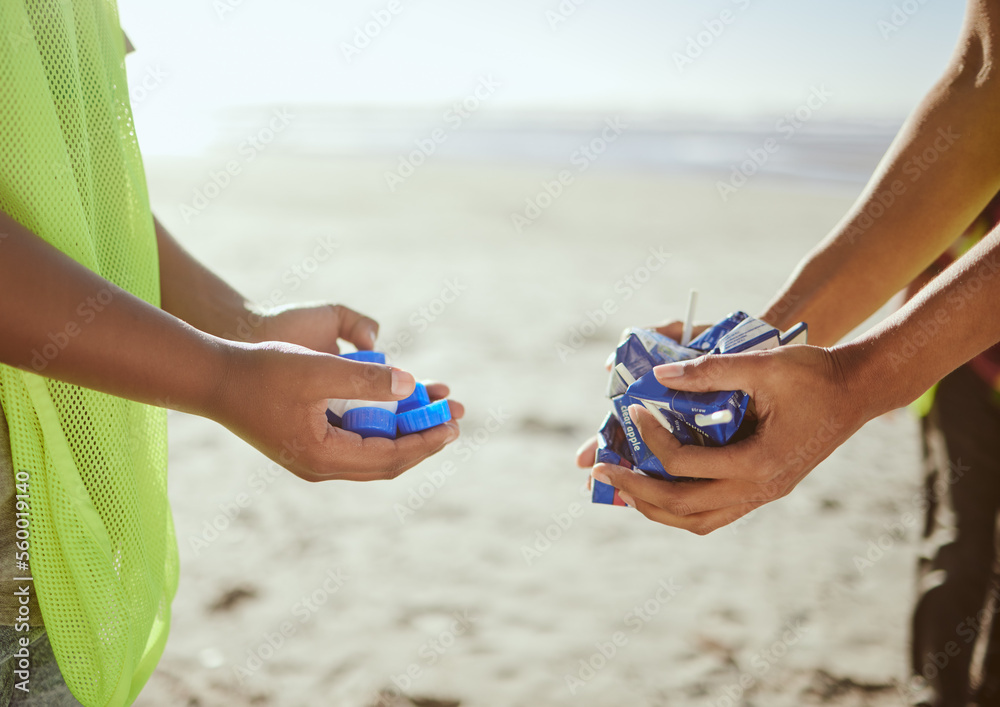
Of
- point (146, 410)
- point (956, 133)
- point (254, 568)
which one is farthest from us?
point (254, 568)

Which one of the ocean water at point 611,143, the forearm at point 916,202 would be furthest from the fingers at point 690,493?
the ocean water at point 611,143

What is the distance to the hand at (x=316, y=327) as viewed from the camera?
159 cm

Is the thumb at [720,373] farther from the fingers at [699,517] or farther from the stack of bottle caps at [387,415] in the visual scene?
the stack of bottle caps at [387,415]

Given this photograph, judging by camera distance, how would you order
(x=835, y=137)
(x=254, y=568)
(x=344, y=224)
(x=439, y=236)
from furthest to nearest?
(x=835, y=137), (x=344, y=224), (x=439, y=236), (x=254, y=568)

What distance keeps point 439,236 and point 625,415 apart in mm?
6746

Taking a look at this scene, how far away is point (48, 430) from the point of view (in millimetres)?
1014

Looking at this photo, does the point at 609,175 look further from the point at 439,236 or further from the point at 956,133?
the point at 956,133

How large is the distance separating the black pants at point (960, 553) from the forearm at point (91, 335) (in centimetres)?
184

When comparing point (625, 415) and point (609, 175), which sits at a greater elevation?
point (609, 175)

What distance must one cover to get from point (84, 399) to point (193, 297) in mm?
491

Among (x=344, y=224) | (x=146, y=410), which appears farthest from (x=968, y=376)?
(x=344, y=224)

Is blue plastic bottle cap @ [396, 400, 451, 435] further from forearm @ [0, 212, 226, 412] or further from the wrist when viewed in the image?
the wrist

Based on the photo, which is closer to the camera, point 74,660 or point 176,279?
point 74,660

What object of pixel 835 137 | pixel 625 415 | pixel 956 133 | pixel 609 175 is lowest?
pixel 625 415
